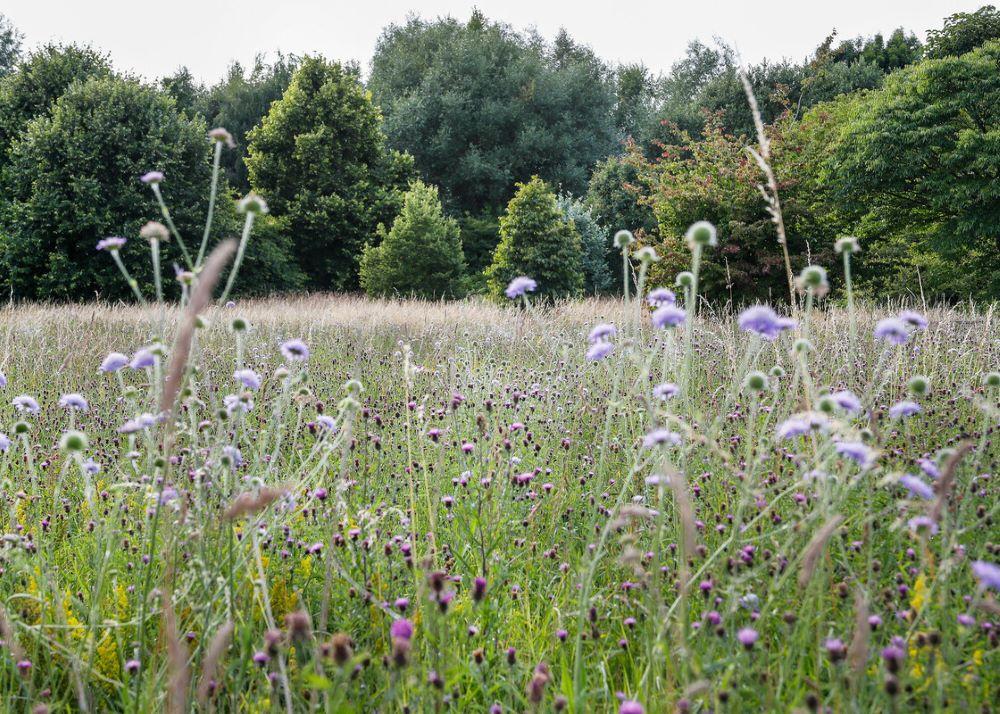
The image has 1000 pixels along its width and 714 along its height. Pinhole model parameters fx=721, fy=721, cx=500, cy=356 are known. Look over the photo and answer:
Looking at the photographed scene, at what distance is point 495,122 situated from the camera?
31500 millimetres

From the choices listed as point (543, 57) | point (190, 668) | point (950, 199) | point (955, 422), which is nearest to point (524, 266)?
point (950, 199)

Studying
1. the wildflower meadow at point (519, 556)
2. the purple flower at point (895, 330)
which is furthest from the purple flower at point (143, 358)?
the purple flower at point (895, 330)

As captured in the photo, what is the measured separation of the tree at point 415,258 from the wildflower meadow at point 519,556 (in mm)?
14987

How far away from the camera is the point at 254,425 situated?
4.25 m

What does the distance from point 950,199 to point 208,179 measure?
16.7 m

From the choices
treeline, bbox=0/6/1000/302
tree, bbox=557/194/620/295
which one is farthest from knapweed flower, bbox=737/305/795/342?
tree, bbox=557/194/620/295

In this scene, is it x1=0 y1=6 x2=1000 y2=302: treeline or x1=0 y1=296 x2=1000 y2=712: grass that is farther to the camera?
x1=0 y1=6 x2=1000 y2=302: treeline

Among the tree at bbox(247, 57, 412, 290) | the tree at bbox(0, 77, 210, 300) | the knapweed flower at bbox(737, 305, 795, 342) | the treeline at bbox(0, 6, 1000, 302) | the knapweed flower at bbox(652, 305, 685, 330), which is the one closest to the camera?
the knapweed flower at bbox(737, 305, 795, 342)

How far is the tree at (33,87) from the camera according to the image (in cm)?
1922

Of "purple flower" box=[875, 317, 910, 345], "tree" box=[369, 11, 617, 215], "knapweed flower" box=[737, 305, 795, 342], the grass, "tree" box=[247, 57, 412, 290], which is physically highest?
"tree" box=[369, 11, 617, 215]

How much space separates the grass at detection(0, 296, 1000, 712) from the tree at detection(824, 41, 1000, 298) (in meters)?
9.29

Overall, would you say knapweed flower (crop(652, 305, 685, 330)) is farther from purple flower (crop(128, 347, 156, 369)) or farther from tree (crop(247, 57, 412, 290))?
tree (crop(247, 57, 412, 290))

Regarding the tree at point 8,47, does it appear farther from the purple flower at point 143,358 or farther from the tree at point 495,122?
the purple flower at point 143,358

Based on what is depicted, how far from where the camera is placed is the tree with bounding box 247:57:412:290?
22141mm
